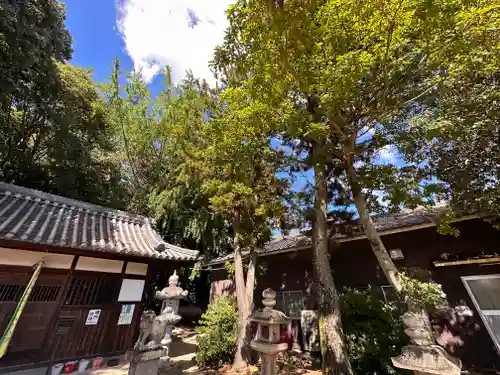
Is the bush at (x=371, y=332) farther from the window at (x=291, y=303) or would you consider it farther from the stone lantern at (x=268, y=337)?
the window at (x=291, y=303)

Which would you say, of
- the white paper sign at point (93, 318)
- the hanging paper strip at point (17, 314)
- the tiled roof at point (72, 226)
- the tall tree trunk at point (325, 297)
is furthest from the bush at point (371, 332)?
the hanging paper strip at point (17, 314)

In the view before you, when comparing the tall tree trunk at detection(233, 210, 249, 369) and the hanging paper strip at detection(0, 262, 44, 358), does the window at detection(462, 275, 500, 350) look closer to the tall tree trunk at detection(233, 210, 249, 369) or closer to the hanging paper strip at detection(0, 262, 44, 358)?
the tall tree trunk at detection(233, 210, 249, 369)

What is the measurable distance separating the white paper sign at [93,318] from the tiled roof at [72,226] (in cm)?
185

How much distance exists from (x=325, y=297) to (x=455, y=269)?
367 centimetres

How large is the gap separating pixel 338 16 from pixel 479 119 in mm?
3484

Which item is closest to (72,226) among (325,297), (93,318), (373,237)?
(93,318)

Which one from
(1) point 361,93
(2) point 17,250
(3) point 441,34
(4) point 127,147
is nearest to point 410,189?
(1) point 361,93

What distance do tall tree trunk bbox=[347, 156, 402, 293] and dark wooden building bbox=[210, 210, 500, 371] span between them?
5.82ft

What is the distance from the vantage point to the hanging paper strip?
15.8 feet

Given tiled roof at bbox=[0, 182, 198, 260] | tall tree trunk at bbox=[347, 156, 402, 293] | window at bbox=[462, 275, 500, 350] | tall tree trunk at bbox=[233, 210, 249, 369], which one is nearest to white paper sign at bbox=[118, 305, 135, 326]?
tiled roof at bbox=[0, 182, 198, 260]

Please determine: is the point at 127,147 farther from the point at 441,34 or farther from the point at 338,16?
the point at 441,34

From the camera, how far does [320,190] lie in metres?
6.57

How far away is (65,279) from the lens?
20.2 feet

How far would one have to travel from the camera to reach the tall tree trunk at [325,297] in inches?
190
